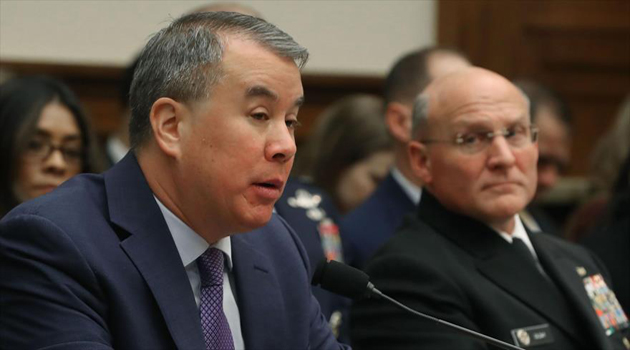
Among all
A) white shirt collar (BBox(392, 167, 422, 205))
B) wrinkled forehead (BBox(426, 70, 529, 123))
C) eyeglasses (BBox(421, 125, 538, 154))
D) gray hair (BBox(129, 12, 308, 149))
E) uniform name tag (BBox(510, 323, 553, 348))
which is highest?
gray hair (BBox(129, 12, 308, 149))

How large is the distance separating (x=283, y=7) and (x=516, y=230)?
1136mm

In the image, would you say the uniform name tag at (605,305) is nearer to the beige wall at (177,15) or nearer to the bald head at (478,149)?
the bald head at (478,149)

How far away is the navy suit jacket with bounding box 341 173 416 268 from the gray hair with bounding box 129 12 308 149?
146 centimetres

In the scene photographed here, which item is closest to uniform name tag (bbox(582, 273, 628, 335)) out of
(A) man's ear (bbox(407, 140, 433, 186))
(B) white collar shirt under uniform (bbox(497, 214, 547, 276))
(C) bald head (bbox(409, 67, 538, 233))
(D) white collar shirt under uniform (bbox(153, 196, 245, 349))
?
(B) white collar shirt under uniform (bbox(497, 214, 547, 276))

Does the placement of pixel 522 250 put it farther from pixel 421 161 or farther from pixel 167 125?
pixel 167 125

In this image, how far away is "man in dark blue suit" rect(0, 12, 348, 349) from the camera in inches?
69.2

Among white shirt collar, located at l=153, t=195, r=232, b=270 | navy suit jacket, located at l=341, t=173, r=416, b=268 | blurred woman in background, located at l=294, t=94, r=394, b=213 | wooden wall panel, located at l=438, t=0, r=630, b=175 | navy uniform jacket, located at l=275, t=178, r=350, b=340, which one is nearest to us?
white shirt collar, located at l=153, t=195, r=232, b=270

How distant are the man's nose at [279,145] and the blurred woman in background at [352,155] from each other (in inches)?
88.2

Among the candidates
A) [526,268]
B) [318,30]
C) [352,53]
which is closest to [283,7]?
[318,30]

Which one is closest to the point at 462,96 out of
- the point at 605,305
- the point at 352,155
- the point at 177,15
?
the point at 605,305

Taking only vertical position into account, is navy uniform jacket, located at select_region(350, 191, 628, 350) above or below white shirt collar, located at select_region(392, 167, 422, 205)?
above

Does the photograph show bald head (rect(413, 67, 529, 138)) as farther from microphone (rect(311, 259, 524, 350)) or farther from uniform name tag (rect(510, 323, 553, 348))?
microphone (rect(311, 259, 524, 350))

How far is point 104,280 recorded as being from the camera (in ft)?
5.82

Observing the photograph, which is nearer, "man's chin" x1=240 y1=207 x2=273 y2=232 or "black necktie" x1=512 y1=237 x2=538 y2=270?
"man's chin" x1=240 y1=207 x2=273 y2=232
